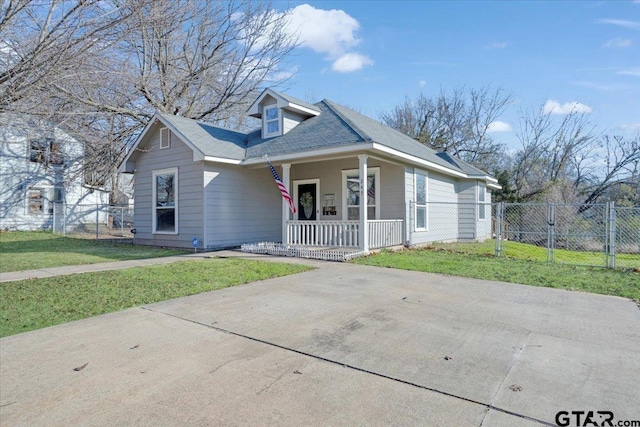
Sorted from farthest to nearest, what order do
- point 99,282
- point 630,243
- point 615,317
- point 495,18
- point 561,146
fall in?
point 561,146
point 630,243
point 495,18
point 99,282
point 615,317

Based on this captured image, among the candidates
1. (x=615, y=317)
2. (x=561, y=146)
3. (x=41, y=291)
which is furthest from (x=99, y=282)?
(x=561, y=146)

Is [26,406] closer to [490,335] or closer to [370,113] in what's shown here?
[490,335]

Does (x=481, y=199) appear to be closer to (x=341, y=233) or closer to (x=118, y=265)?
(x=341, y=233)

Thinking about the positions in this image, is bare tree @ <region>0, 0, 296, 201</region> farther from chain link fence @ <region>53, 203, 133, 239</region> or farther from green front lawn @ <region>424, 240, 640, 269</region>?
green front lawn @ <region>424, 240, 640, 269</region>

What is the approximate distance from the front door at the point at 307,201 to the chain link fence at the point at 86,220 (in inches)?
423

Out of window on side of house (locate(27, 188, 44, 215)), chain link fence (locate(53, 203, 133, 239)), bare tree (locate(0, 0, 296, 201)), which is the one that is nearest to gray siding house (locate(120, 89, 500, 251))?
bare tree (locate(0, 0, 296, 201))

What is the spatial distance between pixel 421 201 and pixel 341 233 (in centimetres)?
382

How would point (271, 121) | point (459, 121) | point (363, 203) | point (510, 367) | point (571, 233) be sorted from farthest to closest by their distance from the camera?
point (459, 121) → point (571, 233) → point (271, 121) → point (363, 203) → point (510, 367)

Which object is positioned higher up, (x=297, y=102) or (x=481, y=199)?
(x=297, y=102)

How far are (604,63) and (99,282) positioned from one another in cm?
1871

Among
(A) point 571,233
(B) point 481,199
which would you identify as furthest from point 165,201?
(A) point 571,233

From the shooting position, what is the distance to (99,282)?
648 cm
